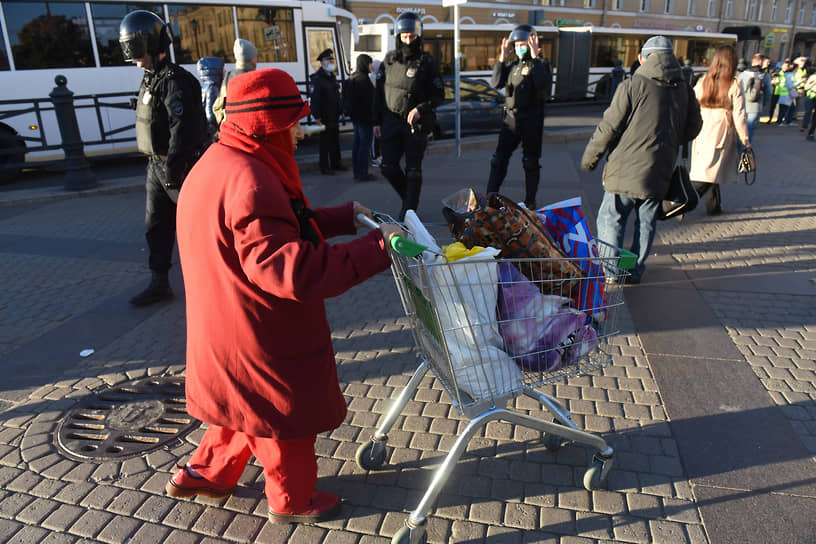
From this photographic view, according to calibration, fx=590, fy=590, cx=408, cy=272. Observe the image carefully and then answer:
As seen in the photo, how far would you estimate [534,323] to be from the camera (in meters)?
2.19

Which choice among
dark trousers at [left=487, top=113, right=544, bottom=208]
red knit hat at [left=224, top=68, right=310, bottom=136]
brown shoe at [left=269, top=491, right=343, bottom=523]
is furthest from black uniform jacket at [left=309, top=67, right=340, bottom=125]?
brown shoe at [left=269, top=491, right=343, bottom=523]

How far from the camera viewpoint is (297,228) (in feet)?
6.40

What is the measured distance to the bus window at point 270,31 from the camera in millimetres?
13258

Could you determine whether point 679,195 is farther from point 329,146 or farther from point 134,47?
point 329,146

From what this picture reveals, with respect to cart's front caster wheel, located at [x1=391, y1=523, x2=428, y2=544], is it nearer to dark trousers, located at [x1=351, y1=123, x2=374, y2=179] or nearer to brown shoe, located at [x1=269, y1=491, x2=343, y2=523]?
brown shoe, located at [x1=269, y1=491, x2=343, y2=523]

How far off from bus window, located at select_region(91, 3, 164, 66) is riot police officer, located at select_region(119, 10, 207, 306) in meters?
8.72

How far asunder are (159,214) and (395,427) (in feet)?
9.13

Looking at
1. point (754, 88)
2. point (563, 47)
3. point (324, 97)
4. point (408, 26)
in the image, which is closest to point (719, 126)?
point (408, 26)

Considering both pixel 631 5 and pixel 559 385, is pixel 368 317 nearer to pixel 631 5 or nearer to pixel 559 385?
pixel 559 385

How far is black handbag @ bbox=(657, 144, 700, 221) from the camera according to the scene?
472 centimetres

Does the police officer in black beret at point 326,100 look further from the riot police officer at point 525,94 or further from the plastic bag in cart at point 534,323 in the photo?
the plastic bag in cart at point 534,323

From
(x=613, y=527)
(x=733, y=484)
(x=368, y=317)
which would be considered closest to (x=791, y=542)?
(x=733, y=484)

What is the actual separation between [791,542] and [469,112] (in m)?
13.0

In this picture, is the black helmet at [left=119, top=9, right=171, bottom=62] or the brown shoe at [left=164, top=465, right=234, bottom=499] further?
the black helmet at [left=119, top=9, right=171, bottom=62]
